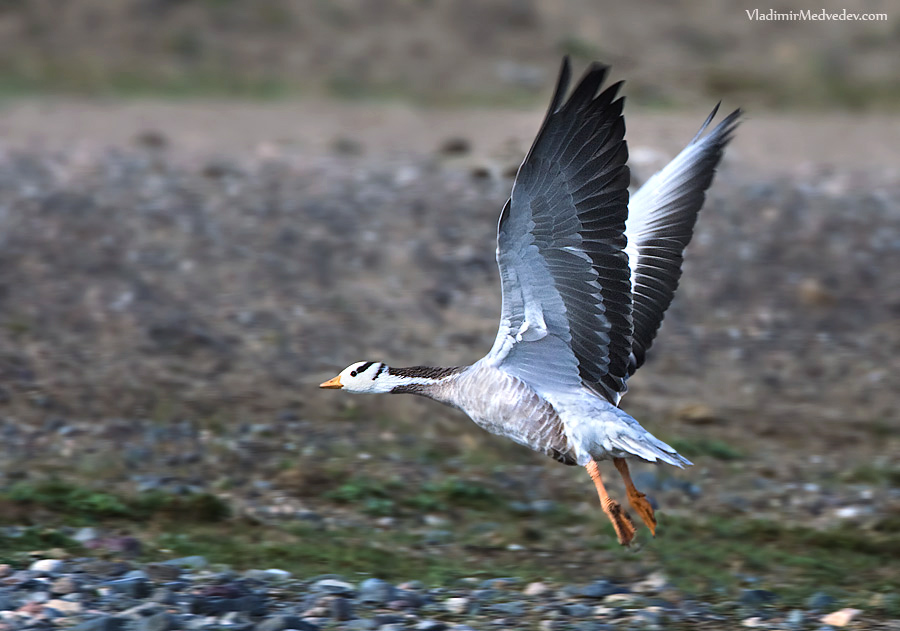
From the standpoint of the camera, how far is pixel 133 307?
10930 mm

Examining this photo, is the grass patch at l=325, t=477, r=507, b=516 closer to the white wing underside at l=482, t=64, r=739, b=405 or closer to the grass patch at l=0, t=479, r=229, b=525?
the grass patch at l=0, t=479, r=229, b=525

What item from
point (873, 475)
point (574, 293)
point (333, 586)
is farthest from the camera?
point (873, 475)

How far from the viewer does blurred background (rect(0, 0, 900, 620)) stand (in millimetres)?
7734

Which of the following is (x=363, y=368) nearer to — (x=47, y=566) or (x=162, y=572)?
(x=162, y=572)

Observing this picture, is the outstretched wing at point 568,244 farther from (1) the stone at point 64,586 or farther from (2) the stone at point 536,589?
(1) the stone at point 64,586

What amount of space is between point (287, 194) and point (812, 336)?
5802 millimetres

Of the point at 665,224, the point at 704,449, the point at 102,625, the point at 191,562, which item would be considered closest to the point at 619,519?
the point at 665,224

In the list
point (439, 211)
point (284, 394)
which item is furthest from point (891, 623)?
point (439, 211)

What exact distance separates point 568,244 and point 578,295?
313mm

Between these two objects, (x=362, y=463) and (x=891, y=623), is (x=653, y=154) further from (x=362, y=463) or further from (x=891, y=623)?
(x=891, y=623)

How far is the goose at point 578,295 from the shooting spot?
5859mm

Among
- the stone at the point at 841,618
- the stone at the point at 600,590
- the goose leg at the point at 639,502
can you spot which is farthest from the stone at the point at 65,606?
the stone at the point at 841,618

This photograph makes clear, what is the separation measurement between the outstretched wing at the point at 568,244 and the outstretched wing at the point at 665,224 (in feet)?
3.30

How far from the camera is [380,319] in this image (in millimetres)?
11047
